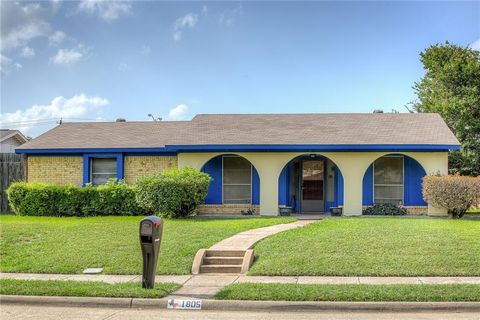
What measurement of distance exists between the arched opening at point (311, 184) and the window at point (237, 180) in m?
1.56

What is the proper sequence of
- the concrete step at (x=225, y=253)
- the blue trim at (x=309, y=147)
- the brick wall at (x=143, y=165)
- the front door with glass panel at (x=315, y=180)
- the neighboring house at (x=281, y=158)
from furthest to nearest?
the brick wall at (x=143, y=165)
the front door with glass panel at (x=315, y=180)
the neighboring house at (x=281, y=158)
the blue trim at (x=309, y=147)
the concrete step at (x=225, y=253)

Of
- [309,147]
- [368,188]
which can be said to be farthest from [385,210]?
[309,147]

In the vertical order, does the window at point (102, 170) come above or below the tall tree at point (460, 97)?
below

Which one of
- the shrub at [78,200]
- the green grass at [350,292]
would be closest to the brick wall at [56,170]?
the shrub at [78,200]

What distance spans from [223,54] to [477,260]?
40.6ft

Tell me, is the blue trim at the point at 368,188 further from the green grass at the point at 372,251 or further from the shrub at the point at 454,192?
the green grass at the point at 372,251

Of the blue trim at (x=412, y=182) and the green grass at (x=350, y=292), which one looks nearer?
the green grass at (x=350, y=292)

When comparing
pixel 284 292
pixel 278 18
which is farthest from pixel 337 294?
pixel 278 18

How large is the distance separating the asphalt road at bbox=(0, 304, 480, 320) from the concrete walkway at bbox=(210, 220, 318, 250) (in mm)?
4043

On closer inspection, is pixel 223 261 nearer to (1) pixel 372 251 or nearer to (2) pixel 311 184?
(1) pixel 372 251

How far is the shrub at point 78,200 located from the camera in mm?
19938

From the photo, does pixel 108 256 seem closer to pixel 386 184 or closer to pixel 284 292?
pixel 284 292

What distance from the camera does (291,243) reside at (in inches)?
502

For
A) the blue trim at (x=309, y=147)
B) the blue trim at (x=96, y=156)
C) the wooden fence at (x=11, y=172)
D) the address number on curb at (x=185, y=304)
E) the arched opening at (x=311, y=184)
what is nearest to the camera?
the address number on curb at (x=185, y=304)
